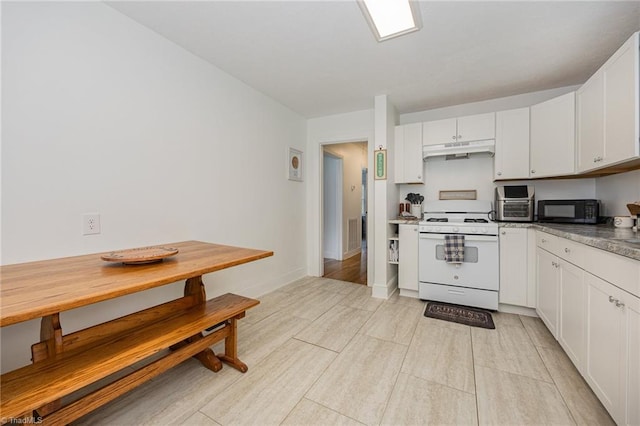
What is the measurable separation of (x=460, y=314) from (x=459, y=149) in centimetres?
184

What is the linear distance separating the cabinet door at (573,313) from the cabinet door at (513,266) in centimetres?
68

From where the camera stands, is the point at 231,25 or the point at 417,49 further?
the point at 417,49

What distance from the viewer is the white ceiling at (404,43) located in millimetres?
1720

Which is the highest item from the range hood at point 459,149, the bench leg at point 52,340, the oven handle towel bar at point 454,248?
the range hood at point 459,149

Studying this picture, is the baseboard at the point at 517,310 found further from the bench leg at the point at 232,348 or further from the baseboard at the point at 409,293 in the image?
the bench leg at the point at 232,348

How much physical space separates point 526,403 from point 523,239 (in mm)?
1584

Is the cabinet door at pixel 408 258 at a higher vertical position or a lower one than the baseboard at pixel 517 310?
higher

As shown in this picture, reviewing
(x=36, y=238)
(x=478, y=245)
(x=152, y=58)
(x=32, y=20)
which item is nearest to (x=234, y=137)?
(x=152, y=58)

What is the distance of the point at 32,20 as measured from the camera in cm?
143

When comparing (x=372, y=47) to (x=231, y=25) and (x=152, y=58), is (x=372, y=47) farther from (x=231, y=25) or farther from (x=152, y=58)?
(x=152, y=58)

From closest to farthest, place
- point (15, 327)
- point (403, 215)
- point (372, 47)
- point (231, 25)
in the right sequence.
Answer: point (15, 327)
point (231, 25)
point (372, 47)
point (403, 215)

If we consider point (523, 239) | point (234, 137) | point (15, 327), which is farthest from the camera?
point (234, 137)

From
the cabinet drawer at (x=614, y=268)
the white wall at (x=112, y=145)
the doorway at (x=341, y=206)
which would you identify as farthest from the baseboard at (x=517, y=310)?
the white wall at (x=112, y=145)

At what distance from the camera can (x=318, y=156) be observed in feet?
12.6
